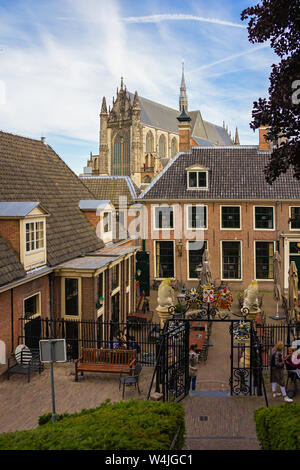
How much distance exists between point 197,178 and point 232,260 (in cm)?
648

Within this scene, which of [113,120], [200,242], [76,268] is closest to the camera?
[76,268]

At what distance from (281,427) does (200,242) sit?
2503 cm

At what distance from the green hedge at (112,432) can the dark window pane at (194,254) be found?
24380 mm

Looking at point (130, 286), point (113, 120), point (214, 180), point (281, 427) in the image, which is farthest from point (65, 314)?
point (113, 120)

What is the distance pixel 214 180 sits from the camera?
103 feet

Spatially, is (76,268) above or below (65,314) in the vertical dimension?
above

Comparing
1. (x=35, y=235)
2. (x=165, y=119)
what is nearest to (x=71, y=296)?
(x=35, y=235)

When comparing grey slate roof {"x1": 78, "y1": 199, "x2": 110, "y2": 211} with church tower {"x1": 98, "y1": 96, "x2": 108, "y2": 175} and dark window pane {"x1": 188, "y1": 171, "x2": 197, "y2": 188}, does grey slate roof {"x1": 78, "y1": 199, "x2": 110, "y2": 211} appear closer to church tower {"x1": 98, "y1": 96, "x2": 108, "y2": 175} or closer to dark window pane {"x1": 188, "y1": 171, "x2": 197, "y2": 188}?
dark window pane {"x1": 188, "y1": 171, "x2": 197, "y2": 188}

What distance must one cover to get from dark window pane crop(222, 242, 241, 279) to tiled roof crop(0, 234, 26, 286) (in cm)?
1924

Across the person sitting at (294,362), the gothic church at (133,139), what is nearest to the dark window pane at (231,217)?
the person sitting at (294,362)

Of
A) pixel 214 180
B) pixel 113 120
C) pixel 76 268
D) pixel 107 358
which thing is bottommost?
pixel 107 358

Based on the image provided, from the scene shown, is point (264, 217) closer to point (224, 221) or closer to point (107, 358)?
point (224, 221)

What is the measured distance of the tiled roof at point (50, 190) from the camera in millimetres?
16656
